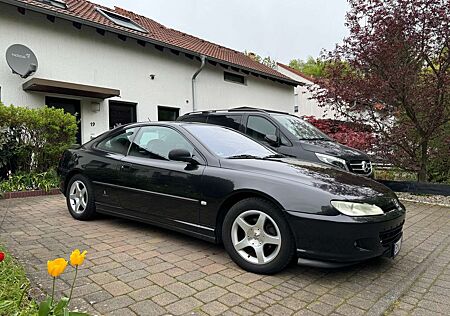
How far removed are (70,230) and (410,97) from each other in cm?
674

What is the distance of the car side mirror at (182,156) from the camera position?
354cm

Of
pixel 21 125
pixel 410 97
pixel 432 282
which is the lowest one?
pixel 432 282

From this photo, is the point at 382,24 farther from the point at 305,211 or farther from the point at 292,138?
the point at 305,211

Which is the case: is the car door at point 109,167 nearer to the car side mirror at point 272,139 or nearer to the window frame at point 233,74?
the car side mirror at point 272,139

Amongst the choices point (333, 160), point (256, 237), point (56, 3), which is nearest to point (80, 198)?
point (256, 237)

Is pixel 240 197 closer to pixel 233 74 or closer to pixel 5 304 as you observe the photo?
pixel 5 304

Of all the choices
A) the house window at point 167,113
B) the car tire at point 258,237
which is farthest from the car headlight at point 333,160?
the house window at point 167,113

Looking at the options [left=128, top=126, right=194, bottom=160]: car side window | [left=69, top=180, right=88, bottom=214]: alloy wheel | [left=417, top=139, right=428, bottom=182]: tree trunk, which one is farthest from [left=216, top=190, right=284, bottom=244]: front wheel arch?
[left=417, top=139, right=428, bottom=182]: tree trunk

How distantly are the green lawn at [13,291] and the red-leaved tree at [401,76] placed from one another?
276 inches

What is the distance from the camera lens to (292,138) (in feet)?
19.9

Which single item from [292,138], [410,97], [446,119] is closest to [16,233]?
[292,138]

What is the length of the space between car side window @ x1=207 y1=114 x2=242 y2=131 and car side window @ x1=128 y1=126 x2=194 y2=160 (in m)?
2.79

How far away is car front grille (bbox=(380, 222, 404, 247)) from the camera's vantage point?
2.87m

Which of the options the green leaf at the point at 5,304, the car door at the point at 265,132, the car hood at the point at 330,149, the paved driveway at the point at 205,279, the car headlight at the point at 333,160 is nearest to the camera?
the green leaf at the point at 5,304
